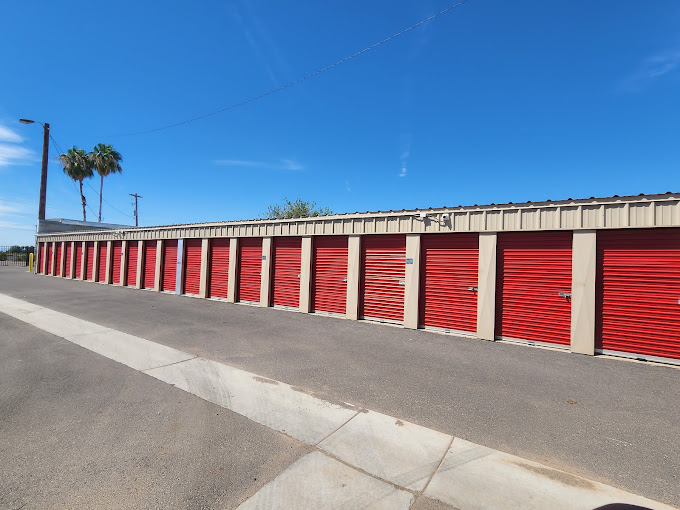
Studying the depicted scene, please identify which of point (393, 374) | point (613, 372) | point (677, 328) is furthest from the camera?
point (677, 328)

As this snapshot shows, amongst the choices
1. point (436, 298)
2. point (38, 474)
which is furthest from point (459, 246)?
point (38, 474)

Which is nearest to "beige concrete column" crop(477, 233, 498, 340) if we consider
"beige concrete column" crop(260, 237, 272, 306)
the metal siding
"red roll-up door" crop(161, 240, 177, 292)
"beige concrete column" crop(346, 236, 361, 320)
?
"beige concrete column" crop(346, 236, 361, 320)

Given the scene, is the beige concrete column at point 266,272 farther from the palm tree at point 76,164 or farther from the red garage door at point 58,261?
the palm tree at point 76,164

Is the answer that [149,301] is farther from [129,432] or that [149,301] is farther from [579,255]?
[579,255]

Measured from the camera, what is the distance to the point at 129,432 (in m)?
3.51

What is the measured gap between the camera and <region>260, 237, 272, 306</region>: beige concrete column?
13336 mm

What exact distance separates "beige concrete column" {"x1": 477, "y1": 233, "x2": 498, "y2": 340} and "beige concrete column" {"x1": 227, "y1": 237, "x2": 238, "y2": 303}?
10.5 m

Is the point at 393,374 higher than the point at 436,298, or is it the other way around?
the point at 436,298

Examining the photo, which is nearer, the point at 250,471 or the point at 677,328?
the point at 250,471

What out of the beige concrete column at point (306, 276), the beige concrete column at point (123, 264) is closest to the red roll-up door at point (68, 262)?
the beige concrete column at point (123, 264)

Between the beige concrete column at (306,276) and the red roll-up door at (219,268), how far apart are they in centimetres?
474

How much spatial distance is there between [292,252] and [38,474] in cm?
1034

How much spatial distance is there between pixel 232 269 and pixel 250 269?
1.00m

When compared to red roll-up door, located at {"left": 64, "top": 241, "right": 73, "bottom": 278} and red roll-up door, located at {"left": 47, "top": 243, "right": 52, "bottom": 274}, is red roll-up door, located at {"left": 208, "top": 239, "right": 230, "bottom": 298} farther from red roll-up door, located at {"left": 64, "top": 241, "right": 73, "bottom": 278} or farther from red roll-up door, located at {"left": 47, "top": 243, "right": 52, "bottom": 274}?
red roll-up door, located at {"left": 47, "top": 243, "right": 52, "bottom": 274}
